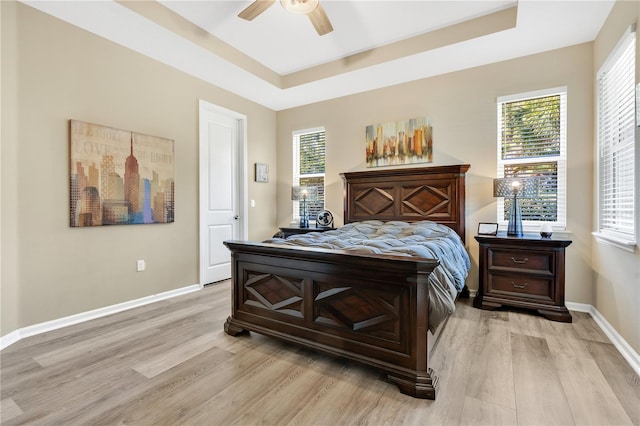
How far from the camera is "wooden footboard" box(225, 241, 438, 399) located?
1.71m

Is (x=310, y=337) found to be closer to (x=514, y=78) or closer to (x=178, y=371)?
(x=178, y=371)

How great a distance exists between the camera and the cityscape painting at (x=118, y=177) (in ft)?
9.19

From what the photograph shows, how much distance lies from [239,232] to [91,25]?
2898 millimetres

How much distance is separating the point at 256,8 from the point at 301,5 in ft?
1.28

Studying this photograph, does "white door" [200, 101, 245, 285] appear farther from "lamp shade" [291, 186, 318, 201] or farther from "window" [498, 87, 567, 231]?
"window" [498, 87, 567, 231]

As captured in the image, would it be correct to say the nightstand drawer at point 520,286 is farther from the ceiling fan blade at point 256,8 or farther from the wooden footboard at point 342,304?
the ceiling fan blade at point 256,8

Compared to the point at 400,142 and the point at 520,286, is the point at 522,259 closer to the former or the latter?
the point at 520,286

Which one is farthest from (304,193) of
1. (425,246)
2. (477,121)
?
(425,246)

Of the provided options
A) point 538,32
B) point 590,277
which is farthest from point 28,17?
point 590,277

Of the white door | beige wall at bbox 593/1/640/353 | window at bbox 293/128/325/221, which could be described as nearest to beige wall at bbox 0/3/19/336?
the white door

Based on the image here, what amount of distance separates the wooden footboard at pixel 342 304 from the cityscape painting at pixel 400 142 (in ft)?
8.36

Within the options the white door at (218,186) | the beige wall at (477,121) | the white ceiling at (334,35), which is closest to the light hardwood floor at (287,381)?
the beige wall at (477,121)

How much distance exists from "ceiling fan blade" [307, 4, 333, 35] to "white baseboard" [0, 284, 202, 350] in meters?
3.28

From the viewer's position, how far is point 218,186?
14.2 ft
